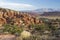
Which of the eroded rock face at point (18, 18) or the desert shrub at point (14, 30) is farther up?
the desert shrub at point (14, 30)

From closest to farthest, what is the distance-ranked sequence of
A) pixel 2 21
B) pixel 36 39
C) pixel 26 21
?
pixel 36 39, pixel 2 21, pixel 26 21

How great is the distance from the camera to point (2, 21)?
190 ft

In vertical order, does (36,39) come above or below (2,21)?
above

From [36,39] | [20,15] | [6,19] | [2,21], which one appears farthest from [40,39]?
[20,15]

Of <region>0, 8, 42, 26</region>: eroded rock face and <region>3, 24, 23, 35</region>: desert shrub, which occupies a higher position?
<region>3, 24, 23, 35</region>: desert shrub

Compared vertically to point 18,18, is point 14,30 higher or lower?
higher

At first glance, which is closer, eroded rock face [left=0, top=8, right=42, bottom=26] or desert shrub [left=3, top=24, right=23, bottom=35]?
desert shrub [left=3, top=24, right=23, bottom=35]

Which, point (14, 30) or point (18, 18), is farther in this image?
point (18, 18)

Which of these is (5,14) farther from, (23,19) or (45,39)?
(45,39)

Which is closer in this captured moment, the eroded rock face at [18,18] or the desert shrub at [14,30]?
the desert shrub at [14,30]

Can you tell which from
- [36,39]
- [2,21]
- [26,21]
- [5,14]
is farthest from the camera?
[5,14]

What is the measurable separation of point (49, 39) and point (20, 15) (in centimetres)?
5133

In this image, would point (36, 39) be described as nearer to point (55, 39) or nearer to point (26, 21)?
point (55, 39)

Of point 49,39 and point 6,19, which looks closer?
point 49,39
